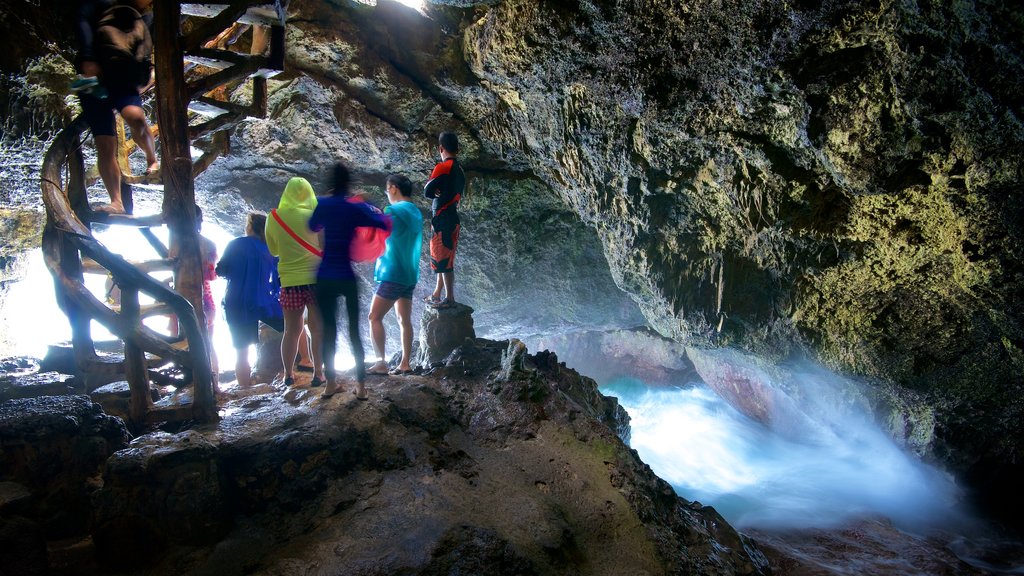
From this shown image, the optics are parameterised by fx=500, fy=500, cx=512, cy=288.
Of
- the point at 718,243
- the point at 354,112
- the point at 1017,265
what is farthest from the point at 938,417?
the point at 354,112

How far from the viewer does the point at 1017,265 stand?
3795mm

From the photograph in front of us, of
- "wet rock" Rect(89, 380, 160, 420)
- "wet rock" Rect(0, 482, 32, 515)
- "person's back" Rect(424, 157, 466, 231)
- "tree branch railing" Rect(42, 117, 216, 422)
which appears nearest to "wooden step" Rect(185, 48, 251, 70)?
"tree branch railing" Rect(42, 117, 216, 422)

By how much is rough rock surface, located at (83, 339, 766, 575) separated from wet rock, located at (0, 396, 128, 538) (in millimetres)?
369

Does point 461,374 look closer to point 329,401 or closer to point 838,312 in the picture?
point 329,401

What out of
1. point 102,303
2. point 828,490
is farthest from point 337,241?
point 828,490

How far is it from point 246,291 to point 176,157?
1222mm

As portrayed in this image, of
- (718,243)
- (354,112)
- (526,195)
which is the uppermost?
(354,112)

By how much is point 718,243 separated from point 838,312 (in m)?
1.35

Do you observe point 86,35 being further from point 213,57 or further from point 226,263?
point 226,263

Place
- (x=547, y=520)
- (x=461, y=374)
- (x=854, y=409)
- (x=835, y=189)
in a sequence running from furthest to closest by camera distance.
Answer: (x=854, y=409) < (x=461, y=374) < (x=835, y=189) < (x=547, y=520)

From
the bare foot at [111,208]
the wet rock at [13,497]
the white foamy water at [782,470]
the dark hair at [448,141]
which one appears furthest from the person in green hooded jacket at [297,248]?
the white foamy water at [782,470]

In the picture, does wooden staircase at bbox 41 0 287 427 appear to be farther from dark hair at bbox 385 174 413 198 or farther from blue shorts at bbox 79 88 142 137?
dark hair at bbox 385 174 413 198

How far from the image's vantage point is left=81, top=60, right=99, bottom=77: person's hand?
3588 millimetres

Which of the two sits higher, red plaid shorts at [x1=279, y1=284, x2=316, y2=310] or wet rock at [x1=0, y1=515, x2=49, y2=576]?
red plaid shorts at [x1=279, y1=284, x2=316, y2=310]
